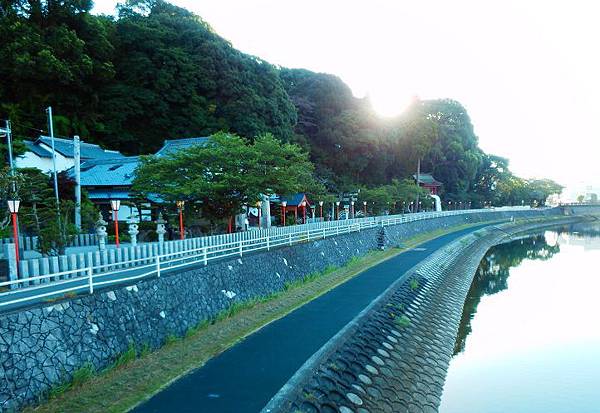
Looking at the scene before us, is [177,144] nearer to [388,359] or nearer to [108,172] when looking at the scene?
[108,172]

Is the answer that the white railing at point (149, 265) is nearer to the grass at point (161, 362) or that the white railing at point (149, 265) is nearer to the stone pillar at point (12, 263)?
the stone pillar at point (12, 263)

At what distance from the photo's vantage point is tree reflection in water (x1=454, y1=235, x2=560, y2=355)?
18527 millimetres

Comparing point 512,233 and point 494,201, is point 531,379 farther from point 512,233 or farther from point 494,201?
point 494,201

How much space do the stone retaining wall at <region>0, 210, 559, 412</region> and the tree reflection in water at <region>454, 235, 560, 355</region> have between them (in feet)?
25.2

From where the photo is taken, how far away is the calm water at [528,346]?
36.1 ft

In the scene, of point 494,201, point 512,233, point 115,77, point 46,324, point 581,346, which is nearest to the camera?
point 46,324

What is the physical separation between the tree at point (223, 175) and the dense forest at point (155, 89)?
67.4 ft

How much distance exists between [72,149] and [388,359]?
32310 mm

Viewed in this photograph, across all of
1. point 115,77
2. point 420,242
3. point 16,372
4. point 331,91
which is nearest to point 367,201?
point 420,242

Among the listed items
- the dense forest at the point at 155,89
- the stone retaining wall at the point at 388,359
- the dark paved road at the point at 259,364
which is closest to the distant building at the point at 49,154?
the dense forest at the point at 155,89

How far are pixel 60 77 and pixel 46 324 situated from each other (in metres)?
34.8

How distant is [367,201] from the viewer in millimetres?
44188

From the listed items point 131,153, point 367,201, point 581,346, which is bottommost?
point 581,346

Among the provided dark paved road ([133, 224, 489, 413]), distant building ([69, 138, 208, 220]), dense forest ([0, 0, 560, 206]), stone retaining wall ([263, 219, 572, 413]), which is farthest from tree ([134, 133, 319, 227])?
dense forest ([0, 0, 560, 206])
